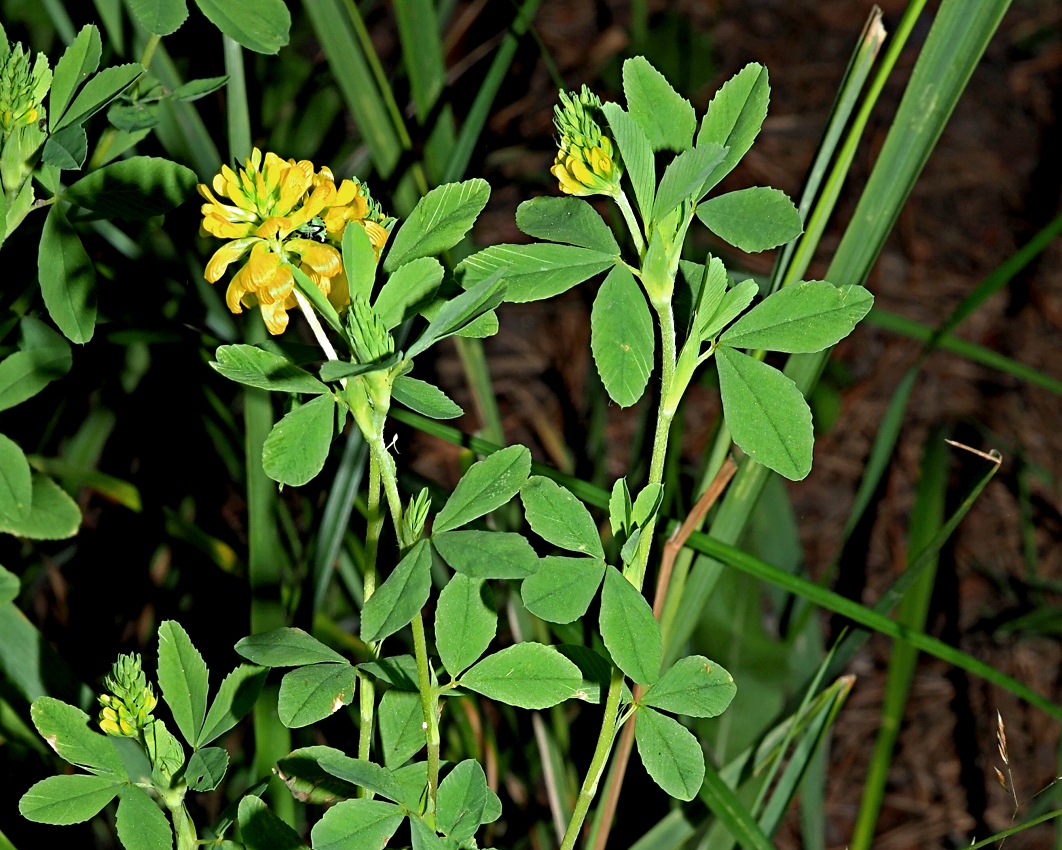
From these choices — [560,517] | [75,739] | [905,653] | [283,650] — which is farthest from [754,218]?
[905,653]

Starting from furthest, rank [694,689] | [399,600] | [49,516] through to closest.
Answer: [49,516]
[694,689]
[399,600]

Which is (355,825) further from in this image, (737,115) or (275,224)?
(737,115)

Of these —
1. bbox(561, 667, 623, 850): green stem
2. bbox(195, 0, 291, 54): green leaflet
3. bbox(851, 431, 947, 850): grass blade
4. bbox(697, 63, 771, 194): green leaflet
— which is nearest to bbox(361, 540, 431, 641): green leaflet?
bbox(561, 667, 623, 850): green stem

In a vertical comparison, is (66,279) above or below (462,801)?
above

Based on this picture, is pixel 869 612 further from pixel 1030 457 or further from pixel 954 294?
pixel 954 294

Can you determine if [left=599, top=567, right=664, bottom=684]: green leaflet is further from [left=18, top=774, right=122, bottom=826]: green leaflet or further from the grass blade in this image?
the grass blade

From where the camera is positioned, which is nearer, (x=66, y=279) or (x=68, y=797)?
(x=68, y=797)
